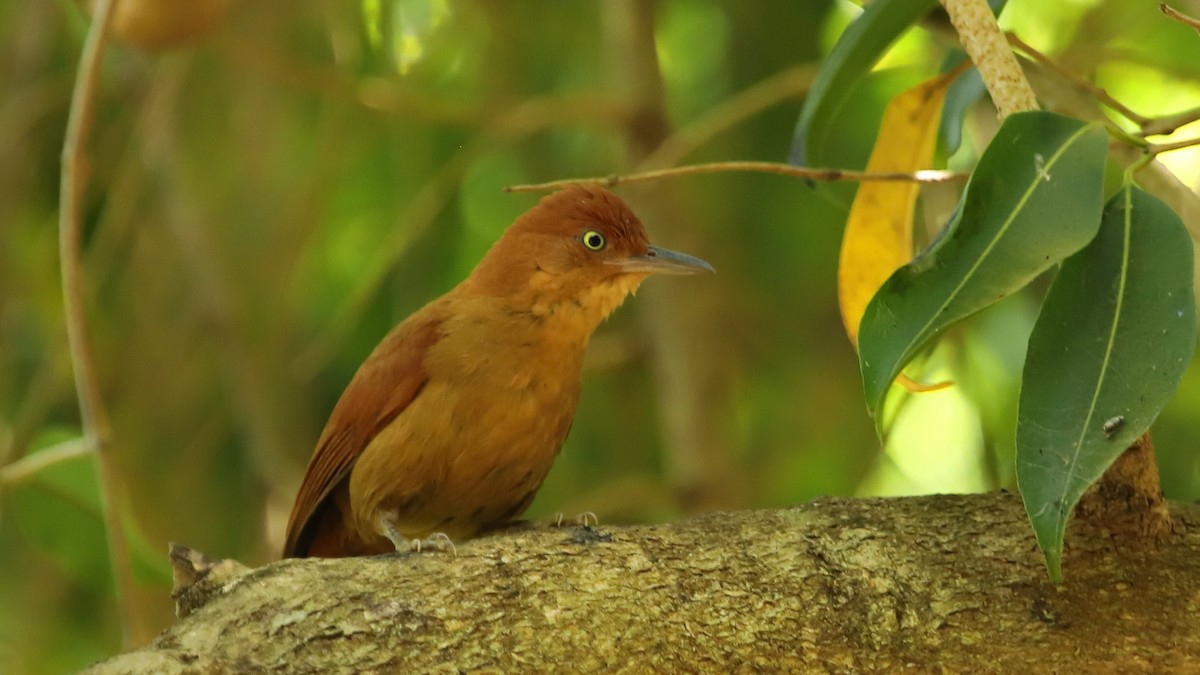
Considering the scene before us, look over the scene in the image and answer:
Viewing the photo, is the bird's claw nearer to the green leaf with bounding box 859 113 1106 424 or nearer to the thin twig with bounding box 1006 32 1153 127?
the green leaf with bounding box 859 113 1106 424

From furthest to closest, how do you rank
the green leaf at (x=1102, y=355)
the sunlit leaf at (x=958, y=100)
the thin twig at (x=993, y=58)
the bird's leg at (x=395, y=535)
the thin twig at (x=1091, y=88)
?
the sunlit leaf at (x=958, y=100)
the bird's leg at (x=395, y=535)
the thin twig at (x=1091, y=88)
the thin twig at (x=993, y=58)
the green leaf at (x=1102, y=355)

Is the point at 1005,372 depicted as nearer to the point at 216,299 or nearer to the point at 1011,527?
the point at 1011,527

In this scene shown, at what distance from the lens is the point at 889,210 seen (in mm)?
3188

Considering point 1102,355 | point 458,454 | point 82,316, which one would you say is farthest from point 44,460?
point 1102,355

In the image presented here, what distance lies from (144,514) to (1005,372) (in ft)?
10.7

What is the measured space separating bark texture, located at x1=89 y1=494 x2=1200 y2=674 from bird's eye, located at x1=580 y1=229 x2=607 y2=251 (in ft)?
5.77

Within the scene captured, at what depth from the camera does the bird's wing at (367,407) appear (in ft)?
12.5

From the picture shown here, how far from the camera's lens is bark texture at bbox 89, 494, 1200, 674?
226cm

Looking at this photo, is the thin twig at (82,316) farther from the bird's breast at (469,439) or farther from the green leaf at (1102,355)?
the green leaf at (1102,355)

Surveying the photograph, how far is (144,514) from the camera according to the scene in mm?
5441

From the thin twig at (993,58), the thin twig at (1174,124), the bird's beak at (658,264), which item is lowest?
the thin twig at (1174,124)

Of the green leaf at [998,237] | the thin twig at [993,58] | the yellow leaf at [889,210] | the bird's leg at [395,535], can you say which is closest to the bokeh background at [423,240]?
the bird's leg at [395,535]

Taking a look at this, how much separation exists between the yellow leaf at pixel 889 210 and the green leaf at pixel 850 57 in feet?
0.54

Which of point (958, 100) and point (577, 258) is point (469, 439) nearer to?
point (577, 258)
